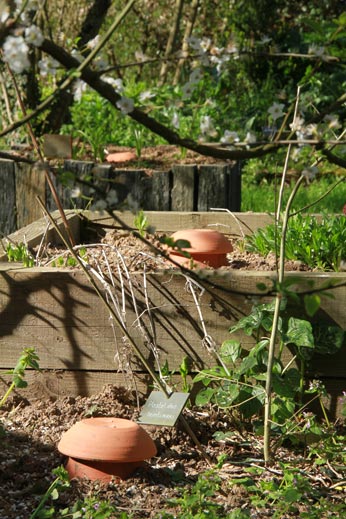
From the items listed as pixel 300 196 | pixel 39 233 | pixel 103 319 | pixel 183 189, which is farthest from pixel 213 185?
pixel 103 319

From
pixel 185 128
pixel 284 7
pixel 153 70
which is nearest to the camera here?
pixel 185 128

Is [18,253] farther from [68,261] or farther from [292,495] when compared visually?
[292,495]

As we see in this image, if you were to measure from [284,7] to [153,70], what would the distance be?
3.42 m

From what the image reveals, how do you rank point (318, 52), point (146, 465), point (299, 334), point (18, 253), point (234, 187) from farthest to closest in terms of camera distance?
point (234, 187) → point (18, 253) → point (299, 334) → point (146, 465) → point (318, 52)

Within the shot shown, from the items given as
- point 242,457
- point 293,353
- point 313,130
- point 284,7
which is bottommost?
point 242,457

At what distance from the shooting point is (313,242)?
11.6 ft

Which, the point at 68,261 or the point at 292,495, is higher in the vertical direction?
the point at 68,261

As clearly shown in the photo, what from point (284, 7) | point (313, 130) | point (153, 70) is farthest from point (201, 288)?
point (153, 70)

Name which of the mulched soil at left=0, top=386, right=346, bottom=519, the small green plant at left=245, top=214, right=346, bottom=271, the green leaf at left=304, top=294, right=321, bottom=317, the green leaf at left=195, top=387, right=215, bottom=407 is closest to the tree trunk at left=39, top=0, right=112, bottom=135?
the small green plant at left=245, top=214, right=346, bottom=271

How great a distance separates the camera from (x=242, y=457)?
2848mm

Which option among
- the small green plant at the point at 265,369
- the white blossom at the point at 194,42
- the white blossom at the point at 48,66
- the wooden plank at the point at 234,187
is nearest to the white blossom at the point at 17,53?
the white blossom at the point at 48,66

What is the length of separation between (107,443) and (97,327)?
2.28ft

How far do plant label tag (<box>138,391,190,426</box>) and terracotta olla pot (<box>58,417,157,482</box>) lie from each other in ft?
0.28

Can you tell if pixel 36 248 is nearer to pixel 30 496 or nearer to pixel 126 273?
pixel 126 273
